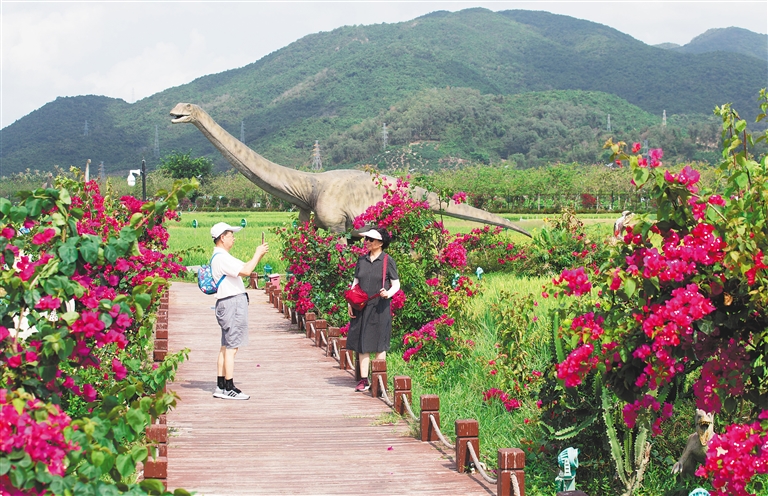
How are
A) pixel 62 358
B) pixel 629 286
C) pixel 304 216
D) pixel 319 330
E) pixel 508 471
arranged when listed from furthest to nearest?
pixel 304 216
pixel 319 330
pixel 508 471
pixel 629 286
pixel 62 358

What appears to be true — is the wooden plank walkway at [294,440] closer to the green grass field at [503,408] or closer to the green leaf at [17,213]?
the green grass field at [503,408]

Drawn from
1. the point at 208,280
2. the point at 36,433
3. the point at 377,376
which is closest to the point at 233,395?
the point at 208,280

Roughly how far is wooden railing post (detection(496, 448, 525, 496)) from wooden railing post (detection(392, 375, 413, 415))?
2.20 m

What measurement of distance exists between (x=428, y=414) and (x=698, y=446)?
1774 mm

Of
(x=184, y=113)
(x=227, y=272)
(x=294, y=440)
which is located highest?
(x=184, y=113)

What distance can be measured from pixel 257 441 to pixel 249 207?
52.6 metres

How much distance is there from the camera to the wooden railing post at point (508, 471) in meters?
5.08

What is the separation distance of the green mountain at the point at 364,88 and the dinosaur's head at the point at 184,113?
285 feet

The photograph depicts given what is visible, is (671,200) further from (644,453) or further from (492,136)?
(492,136)

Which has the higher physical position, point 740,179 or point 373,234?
point 740,179

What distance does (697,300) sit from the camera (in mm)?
3883

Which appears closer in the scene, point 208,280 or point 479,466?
point 479,466

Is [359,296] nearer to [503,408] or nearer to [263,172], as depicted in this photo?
[503,408]

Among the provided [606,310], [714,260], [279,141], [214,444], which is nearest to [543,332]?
[214,444]
